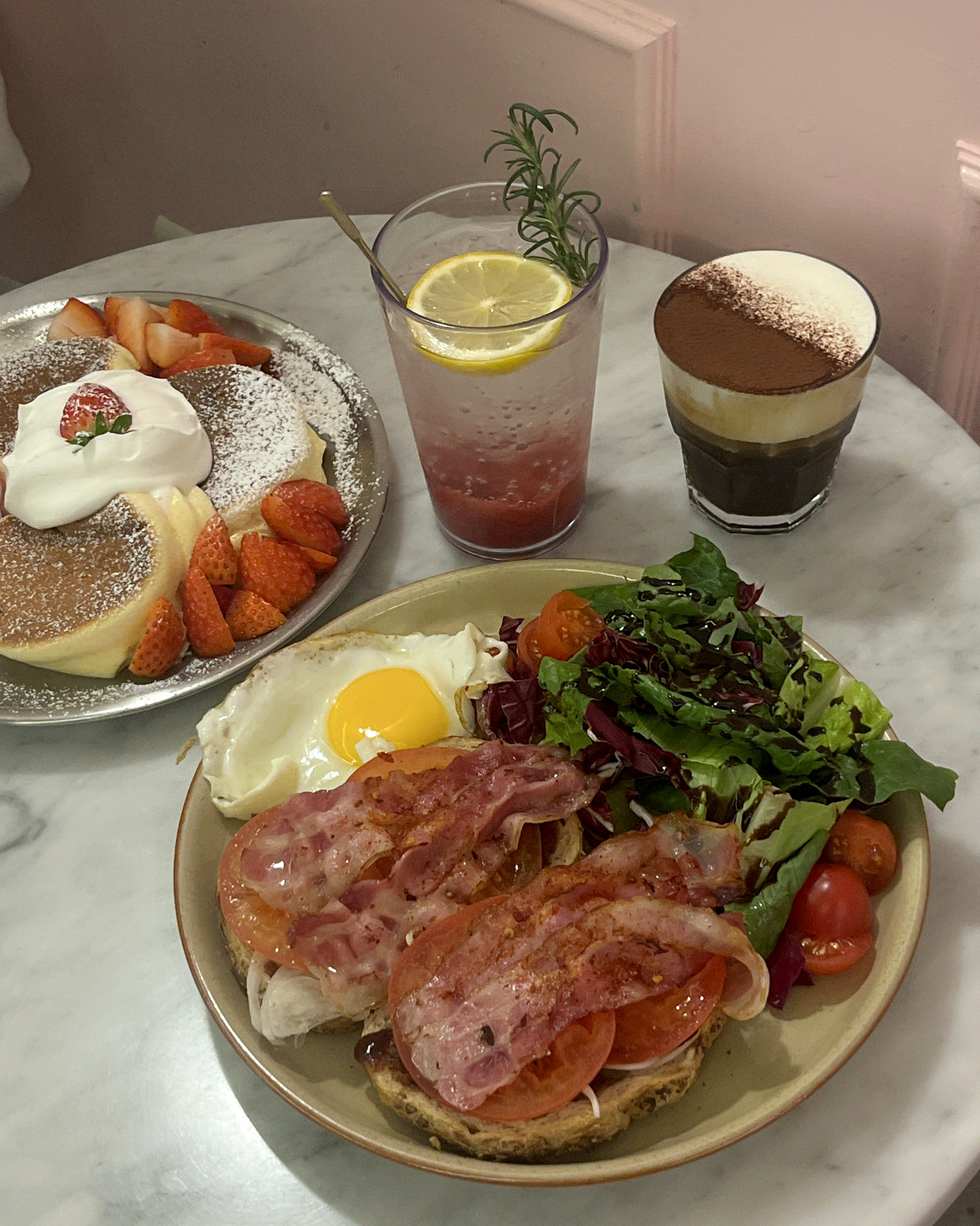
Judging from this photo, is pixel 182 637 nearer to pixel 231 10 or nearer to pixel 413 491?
pixel 413 491

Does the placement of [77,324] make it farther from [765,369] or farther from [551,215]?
[765,369]

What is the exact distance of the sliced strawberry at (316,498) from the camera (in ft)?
7.47

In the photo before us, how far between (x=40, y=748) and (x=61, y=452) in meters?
0.59

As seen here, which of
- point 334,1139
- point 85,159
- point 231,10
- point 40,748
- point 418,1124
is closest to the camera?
point 418,1124

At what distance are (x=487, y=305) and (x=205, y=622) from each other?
2.54ft

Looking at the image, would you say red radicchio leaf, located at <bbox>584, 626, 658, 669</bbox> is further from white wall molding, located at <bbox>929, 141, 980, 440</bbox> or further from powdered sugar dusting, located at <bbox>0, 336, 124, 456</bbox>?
powdered sugar dusting, located at <bbox>0, 336, 124, 456</bbox>

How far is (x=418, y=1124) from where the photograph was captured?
4.75 ft

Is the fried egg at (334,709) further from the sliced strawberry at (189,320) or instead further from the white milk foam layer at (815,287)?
the sliced strawberry at (189,320)

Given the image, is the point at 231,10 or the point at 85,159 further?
the point at 85,159

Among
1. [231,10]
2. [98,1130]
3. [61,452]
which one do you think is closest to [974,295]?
[61,452]

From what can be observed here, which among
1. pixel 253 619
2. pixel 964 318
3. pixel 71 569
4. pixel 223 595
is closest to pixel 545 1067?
pixel 253 619

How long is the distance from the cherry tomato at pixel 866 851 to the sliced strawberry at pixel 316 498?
3.85ft

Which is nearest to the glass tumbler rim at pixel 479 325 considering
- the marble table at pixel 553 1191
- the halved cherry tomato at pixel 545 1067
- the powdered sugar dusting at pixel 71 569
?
the marble table at pixel 553 1191

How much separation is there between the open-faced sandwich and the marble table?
16cm
